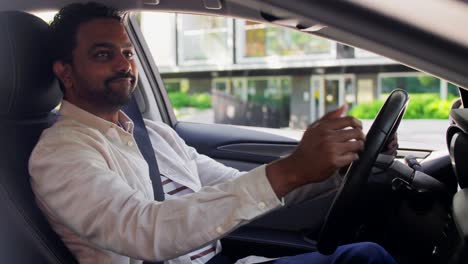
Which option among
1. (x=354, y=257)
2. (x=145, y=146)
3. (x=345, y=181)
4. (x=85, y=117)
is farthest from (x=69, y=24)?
(x=354, y=257)

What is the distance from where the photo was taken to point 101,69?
1.78 m

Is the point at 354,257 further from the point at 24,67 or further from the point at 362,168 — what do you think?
the point at 24,67

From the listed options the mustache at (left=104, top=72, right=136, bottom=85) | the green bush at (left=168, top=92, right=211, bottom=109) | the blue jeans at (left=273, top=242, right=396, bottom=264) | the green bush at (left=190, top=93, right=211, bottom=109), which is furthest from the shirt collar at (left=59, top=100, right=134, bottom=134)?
the green bush at (left=190, top=93, right=211, bottom=109)

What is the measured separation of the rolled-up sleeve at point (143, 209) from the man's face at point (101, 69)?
33cm

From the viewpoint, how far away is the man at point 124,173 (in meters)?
1.21

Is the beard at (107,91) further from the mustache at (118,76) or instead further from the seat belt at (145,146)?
the seat belt at (145,146)

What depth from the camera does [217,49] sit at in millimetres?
14234

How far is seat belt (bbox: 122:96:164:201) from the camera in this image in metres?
1.87

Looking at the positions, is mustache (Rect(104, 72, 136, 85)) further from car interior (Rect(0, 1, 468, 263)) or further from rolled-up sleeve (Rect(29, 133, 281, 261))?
rolled-up sleeve (Rect(29, 133, 281, 261))

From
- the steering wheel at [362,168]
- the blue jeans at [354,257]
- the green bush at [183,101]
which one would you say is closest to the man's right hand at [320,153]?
the steering wheel at [362,168]

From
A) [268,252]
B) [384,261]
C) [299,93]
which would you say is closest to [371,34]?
[384,261]

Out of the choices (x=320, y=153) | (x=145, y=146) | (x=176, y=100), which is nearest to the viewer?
(x=320, y=153)

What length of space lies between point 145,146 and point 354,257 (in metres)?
0.74

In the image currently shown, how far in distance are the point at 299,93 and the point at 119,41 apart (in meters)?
11.2
